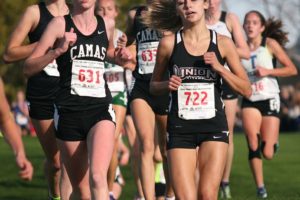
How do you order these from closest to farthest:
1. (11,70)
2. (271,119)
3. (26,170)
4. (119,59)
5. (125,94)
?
(26,170)
(119,59)
(125,94)
(271,119)
(11,70)

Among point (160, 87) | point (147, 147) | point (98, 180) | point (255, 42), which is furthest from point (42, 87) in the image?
point (255, 42)

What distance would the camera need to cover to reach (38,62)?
8242 mm

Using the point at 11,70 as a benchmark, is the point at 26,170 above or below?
above

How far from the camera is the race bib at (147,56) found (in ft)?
36.4

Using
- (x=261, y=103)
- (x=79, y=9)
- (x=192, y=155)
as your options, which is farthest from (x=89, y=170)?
(x=261, y=103)

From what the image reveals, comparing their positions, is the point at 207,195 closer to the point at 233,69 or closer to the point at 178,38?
the point at 233,69

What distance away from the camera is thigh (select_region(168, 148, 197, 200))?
8.08 m

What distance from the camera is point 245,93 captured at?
27.7ft

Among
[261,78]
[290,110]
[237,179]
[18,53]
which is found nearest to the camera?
[18,53]

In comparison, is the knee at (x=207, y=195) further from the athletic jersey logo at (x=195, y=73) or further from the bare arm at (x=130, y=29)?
the bare arm at (x=130, y=29)

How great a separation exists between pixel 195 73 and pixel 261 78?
5.83 m

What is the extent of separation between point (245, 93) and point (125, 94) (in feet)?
13.7

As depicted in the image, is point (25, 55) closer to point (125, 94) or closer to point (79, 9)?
point (79, 9)

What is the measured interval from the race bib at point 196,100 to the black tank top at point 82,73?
720 millimetres
